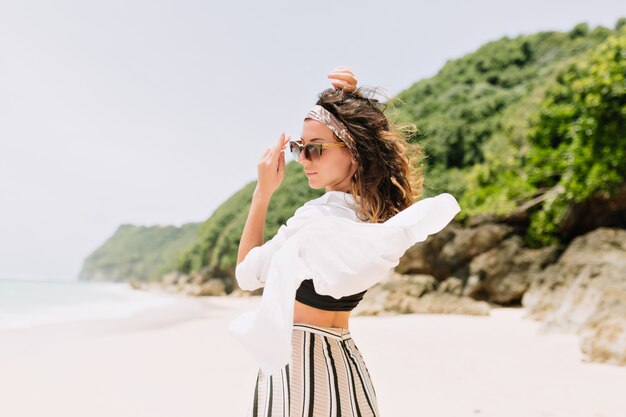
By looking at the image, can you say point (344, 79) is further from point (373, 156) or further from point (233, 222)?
point (233, 222)

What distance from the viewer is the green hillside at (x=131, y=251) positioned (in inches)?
4637

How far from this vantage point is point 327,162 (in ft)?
4.95

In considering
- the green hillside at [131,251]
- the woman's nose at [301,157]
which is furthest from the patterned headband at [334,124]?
the green hillside at [131,251]

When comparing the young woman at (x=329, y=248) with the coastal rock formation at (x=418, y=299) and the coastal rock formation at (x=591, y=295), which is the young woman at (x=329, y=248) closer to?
the coastal rock formation at (x=591, y=295)

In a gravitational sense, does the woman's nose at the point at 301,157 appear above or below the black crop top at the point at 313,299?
above

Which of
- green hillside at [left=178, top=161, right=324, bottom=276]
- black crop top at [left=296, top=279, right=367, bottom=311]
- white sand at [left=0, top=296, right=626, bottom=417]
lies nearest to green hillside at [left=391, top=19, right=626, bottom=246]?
black crop top at [left=296, top=279, right=367, bottom=311]

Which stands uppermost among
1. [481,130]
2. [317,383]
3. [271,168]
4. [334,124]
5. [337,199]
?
[481,130]

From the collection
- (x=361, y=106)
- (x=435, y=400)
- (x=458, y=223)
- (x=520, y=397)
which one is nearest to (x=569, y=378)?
(x=520, y=397)

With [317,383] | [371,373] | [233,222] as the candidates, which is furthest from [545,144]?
[233,222]

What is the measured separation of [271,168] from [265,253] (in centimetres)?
31

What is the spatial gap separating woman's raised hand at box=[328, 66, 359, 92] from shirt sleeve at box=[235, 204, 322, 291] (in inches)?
17.6

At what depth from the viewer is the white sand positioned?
4.75 metres

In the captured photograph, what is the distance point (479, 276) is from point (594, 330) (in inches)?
376

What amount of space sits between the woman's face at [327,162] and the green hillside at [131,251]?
108895 millimetres
